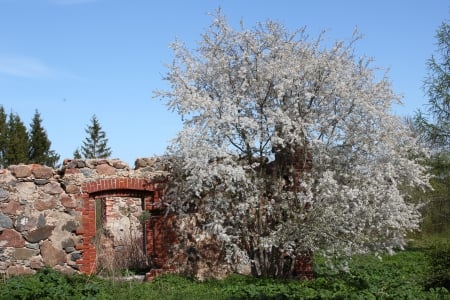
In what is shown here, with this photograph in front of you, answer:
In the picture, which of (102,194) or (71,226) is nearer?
(71,226)

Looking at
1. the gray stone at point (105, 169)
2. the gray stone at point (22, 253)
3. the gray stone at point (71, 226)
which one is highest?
the gray stone at point (105, 169)

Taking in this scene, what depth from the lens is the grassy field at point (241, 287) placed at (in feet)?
27.0

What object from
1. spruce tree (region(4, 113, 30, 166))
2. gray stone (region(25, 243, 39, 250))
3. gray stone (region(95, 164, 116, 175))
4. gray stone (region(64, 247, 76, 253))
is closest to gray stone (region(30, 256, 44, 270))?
gray stone (region(25, 243, 39, 250))

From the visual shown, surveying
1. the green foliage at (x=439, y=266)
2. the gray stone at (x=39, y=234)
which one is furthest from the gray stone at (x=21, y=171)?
the green foliage at (x=439, y=266)

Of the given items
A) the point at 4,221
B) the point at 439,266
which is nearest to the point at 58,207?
the point at 4,221

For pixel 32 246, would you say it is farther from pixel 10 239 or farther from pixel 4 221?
pixel 4 221

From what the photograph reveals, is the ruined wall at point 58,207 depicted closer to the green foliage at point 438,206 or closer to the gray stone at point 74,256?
the gray stone at point 74,256

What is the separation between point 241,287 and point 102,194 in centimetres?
545

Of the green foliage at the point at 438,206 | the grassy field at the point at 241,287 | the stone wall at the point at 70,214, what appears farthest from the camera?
the green foliage at the point at 438,206

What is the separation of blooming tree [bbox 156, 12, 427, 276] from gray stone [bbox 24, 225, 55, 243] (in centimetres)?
360

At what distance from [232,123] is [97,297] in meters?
3.98

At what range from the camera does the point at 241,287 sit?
941 cm

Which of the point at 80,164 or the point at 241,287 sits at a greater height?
the point at 80,164

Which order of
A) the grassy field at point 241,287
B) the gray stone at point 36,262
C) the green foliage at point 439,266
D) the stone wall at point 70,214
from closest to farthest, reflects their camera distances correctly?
the grassy field at point 241,287, the green foliage at point 439,266, the stone wall at point 70,214, the gray stone at point 36,262
